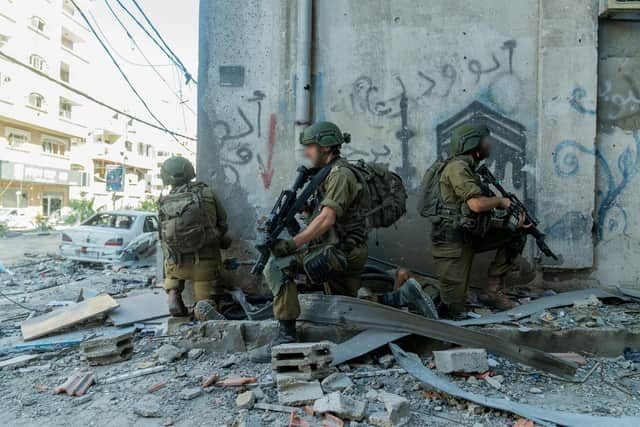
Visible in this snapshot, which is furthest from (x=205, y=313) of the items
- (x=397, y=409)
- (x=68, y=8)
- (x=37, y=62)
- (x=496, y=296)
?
(x=68, y=8)

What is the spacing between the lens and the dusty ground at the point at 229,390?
2.37m

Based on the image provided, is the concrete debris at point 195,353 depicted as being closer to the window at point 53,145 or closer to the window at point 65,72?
the window at point 53,145

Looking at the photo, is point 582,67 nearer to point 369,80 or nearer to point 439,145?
point 439,145

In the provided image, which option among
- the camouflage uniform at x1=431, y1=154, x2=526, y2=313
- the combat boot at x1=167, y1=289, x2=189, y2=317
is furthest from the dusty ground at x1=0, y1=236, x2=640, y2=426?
the camouflage uniform at x1=431, y1=154, x2=526, y2=313

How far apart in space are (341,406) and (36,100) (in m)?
27.2

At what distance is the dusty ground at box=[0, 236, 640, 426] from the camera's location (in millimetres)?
2371

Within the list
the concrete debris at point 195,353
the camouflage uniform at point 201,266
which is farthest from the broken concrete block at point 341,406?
the camouflage uniform at point 201,266

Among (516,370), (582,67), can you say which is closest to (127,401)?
(516,370)

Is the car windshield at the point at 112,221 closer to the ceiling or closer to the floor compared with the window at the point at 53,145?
closer to the floor

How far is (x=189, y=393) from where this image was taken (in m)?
2.59

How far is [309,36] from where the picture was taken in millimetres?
4301

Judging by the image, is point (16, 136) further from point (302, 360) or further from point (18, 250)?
point (302, 360)

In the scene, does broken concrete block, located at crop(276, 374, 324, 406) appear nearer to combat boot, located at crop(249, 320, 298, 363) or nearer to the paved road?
combat boot, located at crop(249, 320, 298, 363)

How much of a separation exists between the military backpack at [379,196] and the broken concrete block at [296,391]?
124 centimetres
